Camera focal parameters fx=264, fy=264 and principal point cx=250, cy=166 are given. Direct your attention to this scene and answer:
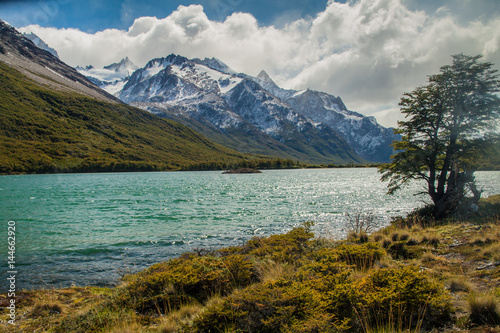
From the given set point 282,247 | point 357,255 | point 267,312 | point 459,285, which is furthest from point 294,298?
point 282,247

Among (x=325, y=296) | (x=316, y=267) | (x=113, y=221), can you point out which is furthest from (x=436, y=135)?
(x=113, y=221)

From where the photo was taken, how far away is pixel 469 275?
9602mm

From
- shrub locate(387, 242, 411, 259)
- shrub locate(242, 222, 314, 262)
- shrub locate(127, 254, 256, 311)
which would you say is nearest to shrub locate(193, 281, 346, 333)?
shrub locate(127, 254, 256, 311)

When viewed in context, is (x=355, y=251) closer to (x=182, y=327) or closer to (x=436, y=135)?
(x=182, y=327)

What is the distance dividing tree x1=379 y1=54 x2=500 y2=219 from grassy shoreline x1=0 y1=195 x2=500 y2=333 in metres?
16.2

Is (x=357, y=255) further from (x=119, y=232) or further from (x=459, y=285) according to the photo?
(x=119, y=232)

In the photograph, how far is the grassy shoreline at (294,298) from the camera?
6371 mm

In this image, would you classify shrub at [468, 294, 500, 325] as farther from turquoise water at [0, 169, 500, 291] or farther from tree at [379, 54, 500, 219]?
tree at [379, 54, 500, 219]

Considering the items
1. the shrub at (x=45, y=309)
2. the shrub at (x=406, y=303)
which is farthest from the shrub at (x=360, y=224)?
the shrub at (x=45, y=309)

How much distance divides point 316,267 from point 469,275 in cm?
553

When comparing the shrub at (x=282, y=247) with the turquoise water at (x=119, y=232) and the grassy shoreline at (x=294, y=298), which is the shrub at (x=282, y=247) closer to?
the grassy shoreline at (x=294, y=298)

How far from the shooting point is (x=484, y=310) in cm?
625

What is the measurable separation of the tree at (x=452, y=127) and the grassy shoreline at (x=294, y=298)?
638 inches

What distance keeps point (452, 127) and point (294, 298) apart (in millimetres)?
29279
